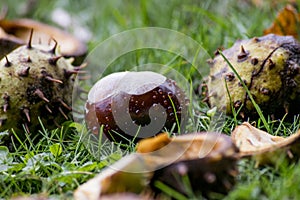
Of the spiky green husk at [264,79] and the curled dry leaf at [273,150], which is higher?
the spiky green husk at [264,79]

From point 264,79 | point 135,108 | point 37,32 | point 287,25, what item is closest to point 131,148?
point 135,108

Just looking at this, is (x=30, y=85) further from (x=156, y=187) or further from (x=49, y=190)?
(x=156, y=187)

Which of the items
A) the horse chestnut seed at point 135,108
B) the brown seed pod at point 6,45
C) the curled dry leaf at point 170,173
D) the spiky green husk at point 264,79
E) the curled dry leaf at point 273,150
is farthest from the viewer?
the brown seed pod at point 6,45

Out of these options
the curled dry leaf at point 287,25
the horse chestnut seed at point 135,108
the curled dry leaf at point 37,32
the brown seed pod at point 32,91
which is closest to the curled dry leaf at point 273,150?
the horse chestnut seed at point 135,108

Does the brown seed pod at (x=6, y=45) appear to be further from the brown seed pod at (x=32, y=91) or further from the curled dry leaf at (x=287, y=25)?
the curled dry leaf at (x=287, y=25)

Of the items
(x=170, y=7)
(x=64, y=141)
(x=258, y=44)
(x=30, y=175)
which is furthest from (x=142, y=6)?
(x=30, y=175)

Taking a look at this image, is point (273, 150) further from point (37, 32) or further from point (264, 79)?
point (37, 32)
